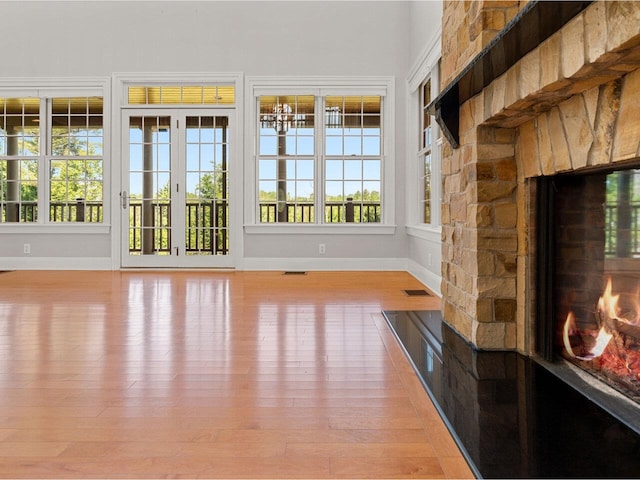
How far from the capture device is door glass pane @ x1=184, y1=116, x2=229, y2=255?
22.8ft

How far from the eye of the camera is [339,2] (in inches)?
265

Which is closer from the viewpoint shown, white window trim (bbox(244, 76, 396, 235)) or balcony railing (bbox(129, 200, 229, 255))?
white window trim (bbox(244, 76, 396, 235))

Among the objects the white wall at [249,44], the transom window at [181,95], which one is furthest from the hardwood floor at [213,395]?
the transom window at [181,95]

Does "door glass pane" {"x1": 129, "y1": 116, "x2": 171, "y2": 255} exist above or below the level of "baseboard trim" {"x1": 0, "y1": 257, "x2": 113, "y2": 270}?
above

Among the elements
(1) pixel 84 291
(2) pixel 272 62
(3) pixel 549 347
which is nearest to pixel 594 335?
(3) pixel 549 347

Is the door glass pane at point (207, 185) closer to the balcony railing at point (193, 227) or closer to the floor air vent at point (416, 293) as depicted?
the balcony railing at point (193, 227)

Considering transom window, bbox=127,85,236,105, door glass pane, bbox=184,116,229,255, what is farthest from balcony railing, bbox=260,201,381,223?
transom window, bbox=127,85,236,105

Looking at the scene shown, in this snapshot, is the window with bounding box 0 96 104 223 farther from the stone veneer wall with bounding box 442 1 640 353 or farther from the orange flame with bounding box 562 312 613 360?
the orange flame with bounding box 562 312 613 360

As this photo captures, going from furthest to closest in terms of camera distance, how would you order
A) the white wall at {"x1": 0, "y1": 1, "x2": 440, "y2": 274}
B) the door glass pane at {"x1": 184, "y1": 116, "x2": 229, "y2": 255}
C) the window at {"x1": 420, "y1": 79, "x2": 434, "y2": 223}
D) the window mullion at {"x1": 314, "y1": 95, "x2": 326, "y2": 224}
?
the door glass pane at {"x1": 184, "y1": 116, "x2": 229, "y2": 255} < the window mullion at {"x1": 314, "y1": 95, "x2": 326, "y2": 224} < the white wall at {"x1": 0, "y1": 1, "x2": 440, "y2": 274} < the window at {"x1": 420, "y1": 79, "x2": 434, "y2": 223}

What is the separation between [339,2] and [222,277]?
3.86 m

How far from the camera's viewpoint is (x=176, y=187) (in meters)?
6.95

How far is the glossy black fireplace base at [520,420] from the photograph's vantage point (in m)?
1.43

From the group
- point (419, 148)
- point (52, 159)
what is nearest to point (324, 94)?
point (419, 148)

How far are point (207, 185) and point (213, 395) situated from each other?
5.19 meters
